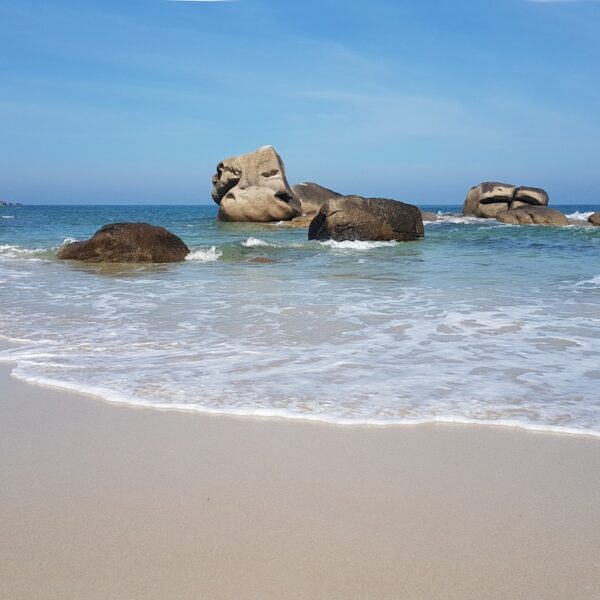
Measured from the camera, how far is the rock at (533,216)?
27.0m

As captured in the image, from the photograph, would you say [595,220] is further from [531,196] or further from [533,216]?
[533,216]

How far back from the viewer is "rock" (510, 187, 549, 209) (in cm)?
2991

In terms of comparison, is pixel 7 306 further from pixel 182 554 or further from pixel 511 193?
pixel 511 193

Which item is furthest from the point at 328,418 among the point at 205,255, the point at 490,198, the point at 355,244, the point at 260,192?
the point at 490,198

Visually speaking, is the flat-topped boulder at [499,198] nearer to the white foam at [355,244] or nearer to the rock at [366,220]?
the rock at [366,220]

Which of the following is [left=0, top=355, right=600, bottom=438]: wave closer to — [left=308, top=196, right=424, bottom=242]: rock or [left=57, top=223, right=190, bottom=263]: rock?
[left=57, top=223, right=190, bottom=263]: rock

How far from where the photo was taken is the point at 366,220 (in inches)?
701

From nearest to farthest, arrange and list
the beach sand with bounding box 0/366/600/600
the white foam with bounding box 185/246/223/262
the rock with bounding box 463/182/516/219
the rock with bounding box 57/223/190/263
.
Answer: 1. the beach sand with bounding box 0/366/600/600
2. the rock with bounding box 57/223/190/263
3. the white foam with bounding box 185/246/223/262
4. the rock with bounding box 463/182/516/219

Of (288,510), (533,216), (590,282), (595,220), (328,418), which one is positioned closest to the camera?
(288,510)

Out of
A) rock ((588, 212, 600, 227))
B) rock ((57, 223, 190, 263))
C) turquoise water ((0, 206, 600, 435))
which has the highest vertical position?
rock ((588, 212, 600, 227))

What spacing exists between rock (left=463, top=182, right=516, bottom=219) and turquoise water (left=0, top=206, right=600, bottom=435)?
2098cm

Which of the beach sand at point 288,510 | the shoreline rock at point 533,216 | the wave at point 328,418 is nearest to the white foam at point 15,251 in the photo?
the wave at point 328,418

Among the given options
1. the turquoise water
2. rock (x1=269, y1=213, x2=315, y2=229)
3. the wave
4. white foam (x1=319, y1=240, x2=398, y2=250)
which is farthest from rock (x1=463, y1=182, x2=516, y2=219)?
the wave

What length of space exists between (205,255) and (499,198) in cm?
2103
